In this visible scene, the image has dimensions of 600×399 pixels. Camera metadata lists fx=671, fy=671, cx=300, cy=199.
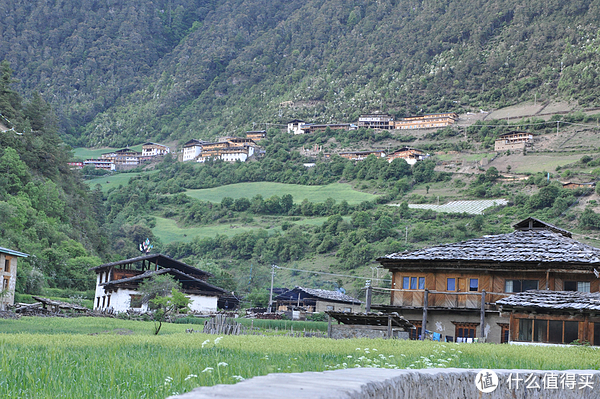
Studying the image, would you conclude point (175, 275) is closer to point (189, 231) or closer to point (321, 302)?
point (321, 302)

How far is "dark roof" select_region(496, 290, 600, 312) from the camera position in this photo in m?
24.0

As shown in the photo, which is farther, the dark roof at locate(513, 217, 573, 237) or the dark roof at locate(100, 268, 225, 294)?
the dark roof at locate(100, 268, 225, 294)

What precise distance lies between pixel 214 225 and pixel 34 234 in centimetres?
9225

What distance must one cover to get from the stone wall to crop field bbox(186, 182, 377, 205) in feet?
522

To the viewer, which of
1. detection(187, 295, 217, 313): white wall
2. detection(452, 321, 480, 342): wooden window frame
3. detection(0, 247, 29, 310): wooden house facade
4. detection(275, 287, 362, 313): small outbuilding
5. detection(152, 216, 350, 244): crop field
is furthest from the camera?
detection(152, 216, 350, 244): crop field

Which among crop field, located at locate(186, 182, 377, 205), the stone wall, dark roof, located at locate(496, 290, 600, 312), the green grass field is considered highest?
crop field, located at locate(186, 182, 377, 205)

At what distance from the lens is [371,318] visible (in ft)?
87.0

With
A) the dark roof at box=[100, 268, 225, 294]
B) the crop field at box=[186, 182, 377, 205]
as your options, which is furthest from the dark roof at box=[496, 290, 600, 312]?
the crop field at box=[186, 182, 377, 205]

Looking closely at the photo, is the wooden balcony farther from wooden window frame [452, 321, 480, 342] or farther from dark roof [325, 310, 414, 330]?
dark roof [325, 310, 414, 330]

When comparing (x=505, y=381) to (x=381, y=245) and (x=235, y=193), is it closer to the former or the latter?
(x=381, y=245)

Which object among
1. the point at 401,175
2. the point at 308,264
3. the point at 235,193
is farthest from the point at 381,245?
the point at 235,193

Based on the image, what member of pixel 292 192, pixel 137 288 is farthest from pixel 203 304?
pixel 292 192

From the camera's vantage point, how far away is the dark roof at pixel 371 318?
2620cm

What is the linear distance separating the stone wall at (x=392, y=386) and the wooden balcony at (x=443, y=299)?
2550cm
